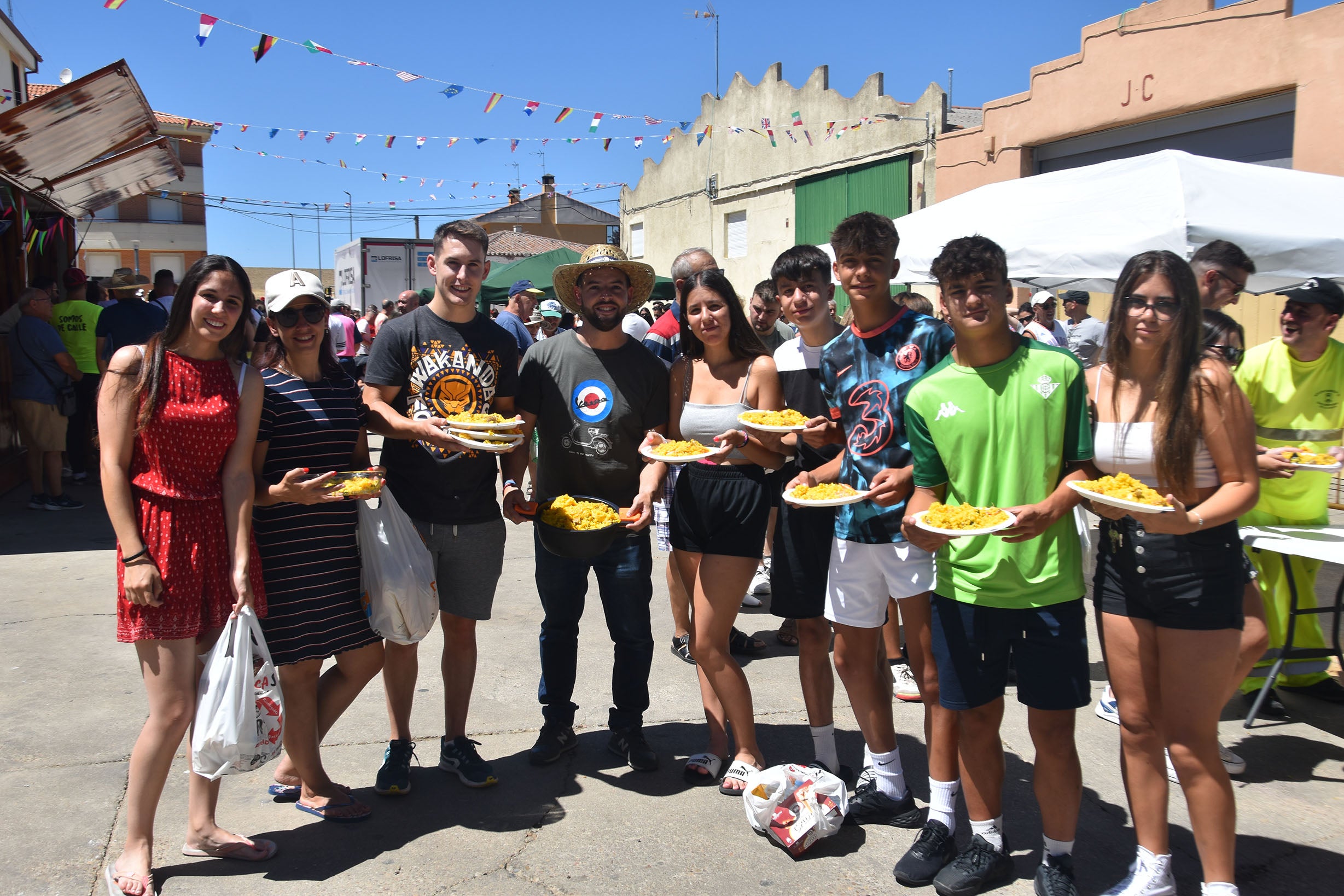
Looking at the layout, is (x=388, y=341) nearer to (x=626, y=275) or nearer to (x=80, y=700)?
(x=626, y=275)

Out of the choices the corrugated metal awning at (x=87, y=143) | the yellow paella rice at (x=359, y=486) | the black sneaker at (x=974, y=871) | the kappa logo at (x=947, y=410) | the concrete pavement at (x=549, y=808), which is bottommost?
the concrete pavement at (x=549, y=808)

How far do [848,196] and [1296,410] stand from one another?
16.1 meters

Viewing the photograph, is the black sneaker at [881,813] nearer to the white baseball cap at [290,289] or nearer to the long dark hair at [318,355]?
the long dark hair at [318,355]

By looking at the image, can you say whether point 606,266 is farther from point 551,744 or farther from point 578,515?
point 551,744

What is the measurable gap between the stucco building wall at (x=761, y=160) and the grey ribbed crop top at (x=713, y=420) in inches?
585

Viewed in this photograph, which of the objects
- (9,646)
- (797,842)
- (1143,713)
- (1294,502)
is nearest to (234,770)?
(797,842)

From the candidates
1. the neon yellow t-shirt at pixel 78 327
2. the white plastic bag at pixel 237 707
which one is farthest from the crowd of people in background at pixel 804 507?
the neon yellow t-shirt at pixel 78 327

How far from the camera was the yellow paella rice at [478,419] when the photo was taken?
355 cm

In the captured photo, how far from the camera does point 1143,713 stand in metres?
2.87

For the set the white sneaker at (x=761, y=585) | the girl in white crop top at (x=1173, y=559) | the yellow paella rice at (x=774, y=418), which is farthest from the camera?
the white sneaker at (x=761, y=585)

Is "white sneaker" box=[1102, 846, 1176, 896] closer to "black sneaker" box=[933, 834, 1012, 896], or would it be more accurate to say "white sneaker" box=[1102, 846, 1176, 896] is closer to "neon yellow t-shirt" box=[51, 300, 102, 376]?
"black sneaker" box=[933, 834, 1012, 896]

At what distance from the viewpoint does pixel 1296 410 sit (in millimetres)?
4445

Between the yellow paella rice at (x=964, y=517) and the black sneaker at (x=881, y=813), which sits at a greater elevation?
the yellow paella rice at (x=964, y=517)

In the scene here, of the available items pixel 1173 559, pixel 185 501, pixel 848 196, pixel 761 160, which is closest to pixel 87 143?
pixel 185 501
